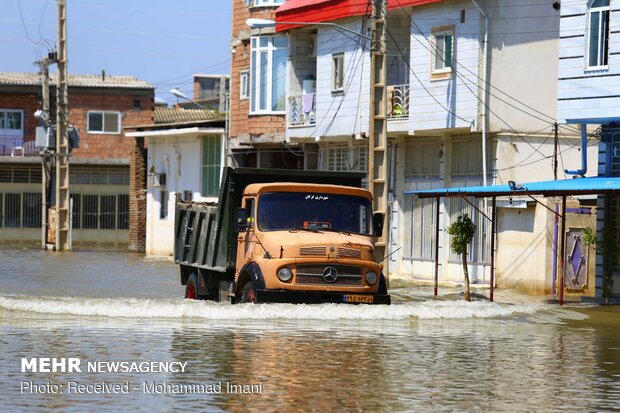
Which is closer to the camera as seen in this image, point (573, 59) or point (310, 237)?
point (310, 237)

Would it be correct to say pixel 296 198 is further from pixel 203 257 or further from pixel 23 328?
pixel 23 328

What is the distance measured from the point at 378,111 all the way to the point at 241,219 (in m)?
8.73

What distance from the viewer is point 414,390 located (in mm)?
14516

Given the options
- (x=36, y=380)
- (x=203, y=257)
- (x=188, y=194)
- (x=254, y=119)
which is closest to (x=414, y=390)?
(x=36, y=380)

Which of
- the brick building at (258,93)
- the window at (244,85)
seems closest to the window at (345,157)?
the brick building at (258,93)

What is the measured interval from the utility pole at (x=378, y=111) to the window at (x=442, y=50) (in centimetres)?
516

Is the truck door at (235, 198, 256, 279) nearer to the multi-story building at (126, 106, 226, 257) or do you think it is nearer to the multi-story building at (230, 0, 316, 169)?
the multi-story building at (230, 0, 316, 169)

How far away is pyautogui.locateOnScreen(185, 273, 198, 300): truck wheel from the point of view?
27.1 metres

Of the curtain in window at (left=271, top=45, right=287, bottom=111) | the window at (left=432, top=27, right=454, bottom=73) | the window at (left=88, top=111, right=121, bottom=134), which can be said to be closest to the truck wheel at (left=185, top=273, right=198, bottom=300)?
the window at (left=432, top=27, right=454, bottom=73)

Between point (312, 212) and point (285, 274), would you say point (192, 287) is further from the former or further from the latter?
point (285, 274)

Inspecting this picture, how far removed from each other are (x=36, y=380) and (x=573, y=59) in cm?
1759

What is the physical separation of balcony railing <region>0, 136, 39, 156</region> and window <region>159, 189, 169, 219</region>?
A: 14.5 metres

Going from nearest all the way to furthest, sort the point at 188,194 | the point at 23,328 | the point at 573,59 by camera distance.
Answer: the point at 23,328 → the point at 573,59 → the point at 188,194

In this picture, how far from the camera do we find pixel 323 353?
17.7 meters
